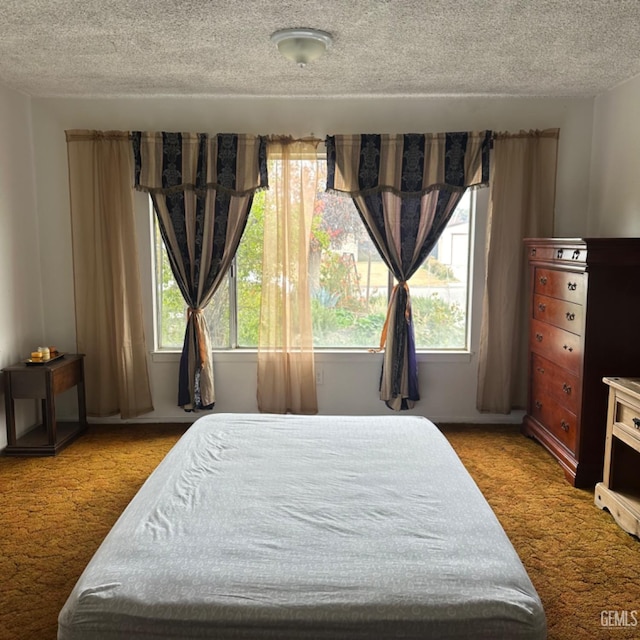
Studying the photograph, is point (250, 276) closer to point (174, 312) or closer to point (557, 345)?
point (174, 312)

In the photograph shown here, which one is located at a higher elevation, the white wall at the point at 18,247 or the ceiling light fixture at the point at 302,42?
the ceiling light fixture at the point at 302,42

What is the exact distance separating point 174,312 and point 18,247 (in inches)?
46.6

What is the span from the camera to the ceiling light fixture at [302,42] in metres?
2.90

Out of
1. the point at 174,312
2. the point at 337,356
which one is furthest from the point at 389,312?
the point at 174,312

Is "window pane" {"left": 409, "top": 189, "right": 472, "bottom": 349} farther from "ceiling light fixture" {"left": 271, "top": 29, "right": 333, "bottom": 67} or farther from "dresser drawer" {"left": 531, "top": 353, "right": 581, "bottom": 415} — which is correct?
"ceiling light fixture" {"left": 271, "top": 29, "right": 333, "bottom": 67}

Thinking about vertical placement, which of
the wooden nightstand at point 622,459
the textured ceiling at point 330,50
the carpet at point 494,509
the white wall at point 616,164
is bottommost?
the carpet at point 494,509

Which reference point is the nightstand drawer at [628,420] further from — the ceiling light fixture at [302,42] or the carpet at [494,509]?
the ceiling light fixture at [302,42]

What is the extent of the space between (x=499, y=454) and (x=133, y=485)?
2.36 m

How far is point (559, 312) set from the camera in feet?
12.0

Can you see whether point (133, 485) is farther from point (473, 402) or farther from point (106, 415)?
point (473, 402)

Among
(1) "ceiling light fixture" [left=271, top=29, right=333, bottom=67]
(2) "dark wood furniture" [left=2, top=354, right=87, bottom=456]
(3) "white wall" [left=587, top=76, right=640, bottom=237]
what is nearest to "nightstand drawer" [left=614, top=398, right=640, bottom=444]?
(3) "white wall" [left=587, top=76, right=640, bottom=237]

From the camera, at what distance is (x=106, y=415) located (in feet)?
14.9
